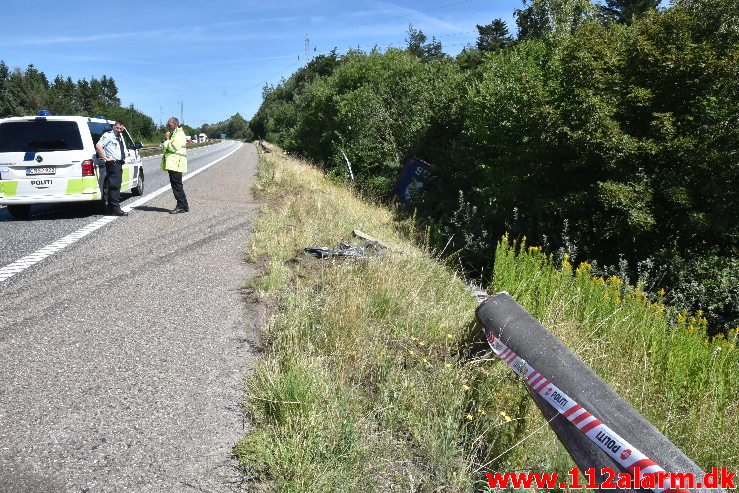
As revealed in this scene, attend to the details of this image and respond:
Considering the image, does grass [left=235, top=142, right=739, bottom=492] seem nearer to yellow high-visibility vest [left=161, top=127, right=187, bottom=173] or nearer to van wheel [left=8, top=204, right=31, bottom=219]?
yellow high-visibility vest [left=161, top=127, right=187, bottom=173]

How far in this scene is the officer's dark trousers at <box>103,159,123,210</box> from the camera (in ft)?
34.3

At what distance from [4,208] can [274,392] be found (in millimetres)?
10718

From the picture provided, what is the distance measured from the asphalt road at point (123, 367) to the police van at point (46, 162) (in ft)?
7.58

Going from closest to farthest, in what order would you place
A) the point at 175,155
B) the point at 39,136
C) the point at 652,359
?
the point at 652,359 → the point at 39,136 → the point at 175,155

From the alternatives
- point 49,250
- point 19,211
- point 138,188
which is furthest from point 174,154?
point 49,250

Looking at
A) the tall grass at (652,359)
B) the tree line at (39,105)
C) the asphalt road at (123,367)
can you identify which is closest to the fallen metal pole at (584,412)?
the tall grass at (652,359)

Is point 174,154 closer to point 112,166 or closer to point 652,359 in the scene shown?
point 112,166

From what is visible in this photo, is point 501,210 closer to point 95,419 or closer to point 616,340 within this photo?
point 616,340

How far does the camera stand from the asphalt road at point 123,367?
276 cm

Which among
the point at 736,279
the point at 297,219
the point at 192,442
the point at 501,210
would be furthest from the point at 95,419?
the point at 501,210

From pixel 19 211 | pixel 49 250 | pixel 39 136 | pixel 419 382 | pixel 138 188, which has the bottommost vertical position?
pixel 419 382

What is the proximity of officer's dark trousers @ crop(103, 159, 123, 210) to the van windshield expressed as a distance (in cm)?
66

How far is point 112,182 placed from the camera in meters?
10.4

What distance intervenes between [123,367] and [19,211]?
8.04 metres
